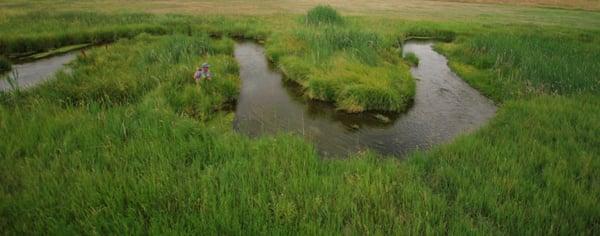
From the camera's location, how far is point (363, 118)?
8680 mm

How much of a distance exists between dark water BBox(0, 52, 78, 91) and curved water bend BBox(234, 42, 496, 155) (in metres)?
7.41

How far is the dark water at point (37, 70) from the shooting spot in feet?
35.1

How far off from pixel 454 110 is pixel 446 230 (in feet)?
A: 22.4

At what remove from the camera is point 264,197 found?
3801mm

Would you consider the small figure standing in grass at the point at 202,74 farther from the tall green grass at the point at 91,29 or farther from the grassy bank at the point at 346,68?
the tall green grass at the point at 91,29

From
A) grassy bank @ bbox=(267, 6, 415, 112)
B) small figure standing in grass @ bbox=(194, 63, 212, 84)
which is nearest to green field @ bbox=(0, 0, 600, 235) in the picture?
grassy bank @ bbox=(267, 6, 415, 112)

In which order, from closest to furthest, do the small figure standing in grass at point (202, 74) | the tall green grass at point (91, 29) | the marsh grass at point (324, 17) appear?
the small figure standing in grass at point (202, 74) → the tall green grass at point (91, 29) → the marsh grass at point (324, 17)

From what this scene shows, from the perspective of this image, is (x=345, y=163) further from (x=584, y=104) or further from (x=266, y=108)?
(x=584, y=104)

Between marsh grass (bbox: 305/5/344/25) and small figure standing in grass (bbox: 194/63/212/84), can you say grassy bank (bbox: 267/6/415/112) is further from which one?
marsh grass (bbox: 305/5/344/25)

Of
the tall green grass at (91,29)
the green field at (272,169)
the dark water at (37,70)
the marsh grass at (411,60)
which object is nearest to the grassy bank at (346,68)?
the green field at (272,169)

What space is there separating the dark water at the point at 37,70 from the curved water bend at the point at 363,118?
7.41 meters

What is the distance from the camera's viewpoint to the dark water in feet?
35.1

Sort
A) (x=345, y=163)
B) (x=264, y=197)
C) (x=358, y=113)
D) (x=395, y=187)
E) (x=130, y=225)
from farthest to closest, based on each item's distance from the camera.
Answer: (x=358, y=113) → (x=345, y=163) → (x=395, y=187) → (x=264, y=197) → (x=130, y=225)

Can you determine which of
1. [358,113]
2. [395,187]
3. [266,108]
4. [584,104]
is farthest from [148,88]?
[584,104]
